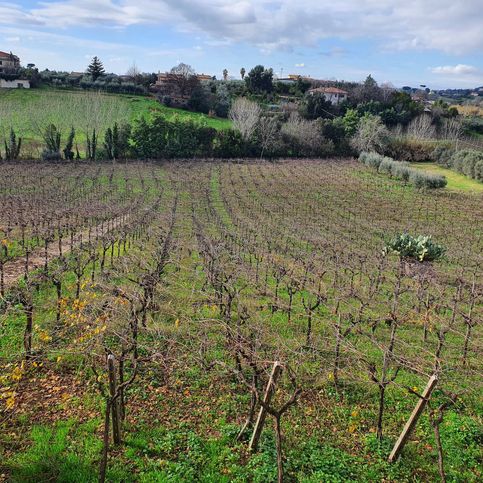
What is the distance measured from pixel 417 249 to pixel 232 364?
10.1 meters

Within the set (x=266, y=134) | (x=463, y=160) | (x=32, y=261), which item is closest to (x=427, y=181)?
(x=463, y=160)

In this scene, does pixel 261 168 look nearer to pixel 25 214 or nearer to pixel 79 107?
pixel 79 107

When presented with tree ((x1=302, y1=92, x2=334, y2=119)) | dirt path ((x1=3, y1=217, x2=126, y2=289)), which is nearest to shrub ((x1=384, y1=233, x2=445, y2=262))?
dirt path ((x1=3, y1=217, x2=126, y2=289))

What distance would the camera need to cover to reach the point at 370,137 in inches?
1909

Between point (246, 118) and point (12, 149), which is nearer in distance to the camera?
point (12, 149)

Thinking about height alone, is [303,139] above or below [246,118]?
below

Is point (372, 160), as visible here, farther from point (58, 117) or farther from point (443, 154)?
point (58, 117)

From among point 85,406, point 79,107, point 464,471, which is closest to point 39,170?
point 79,107

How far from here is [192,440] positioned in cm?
634

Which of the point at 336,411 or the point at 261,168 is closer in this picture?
the point at 336,411

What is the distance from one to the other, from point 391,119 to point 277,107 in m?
16.3

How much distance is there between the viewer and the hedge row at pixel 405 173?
111 feet

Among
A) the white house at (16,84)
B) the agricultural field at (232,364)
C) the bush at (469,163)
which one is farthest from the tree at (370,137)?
the white house at (16,84)

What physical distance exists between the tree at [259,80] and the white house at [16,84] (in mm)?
32291
